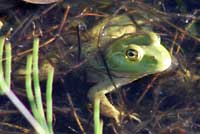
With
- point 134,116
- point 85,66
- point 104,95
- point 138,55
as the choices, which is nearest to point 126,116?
point 134,116

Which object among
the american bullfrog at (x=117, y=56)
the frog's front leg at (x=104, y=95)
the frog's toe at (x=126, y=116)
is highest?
the american bullfrog at (x=117, y=56)

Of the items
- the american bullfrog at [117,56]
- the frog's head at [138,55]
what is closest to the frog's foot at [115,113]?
the american bullfrog at [117,56]

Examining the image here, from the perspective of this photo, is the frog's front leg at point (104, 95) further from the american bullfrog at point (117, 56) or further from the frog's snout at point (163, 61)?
the frog's snout at point (163, 61)

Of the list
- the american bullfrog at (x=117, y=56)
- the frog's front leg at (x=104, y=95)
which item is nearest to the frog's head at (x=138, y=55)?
the american bullfrog at (x=117, y=56)

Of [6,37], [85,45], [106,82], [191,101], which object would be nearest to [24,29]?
[6,37]

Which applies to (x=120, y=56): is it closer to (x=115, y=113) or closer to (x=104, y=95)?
(x=104, y=95)

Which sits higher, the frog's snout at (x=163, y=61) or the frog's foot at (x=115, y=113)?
the frog's snout at (x=163, y=61)
